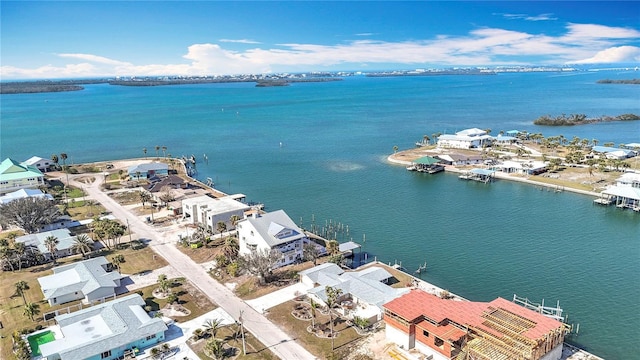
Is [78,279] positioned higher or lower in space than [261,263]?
lower

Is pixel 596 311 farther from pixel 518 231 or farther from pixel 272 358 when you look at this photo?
pixel 272 358

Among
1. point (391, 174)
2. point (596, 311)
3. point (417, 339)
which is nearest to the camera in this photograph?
point (417, 339)

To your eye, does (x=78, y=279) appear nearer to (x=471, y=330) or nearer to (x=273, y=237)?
(x=273, y=237)

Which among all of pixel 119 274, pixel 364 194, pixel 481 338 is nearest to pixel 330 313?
pixel 481 338

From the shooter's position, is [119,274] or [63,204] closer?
[119,274]

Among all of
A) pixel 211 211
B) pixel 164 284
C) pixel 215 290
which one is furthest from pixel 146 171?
pixel 215 290

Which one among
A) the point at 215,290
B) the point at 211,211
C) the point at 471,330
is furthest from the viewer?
the point at 211,211

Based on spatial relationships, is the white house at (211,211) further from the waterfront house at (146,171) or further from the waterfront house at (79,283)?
the waterfront house at (146,171)
